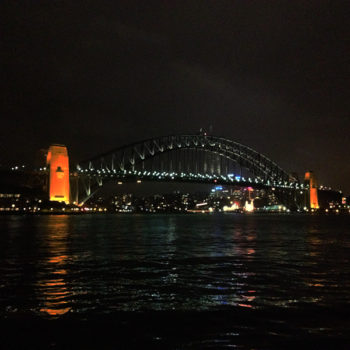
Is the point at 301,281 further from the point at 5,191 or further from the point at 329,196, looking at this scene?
the point at 329,196

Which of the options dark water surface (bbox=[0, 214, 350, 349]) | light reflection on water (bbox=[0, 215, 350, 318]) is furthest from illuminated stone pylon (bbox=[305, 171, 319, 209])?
dark water surface (bbox=[0, 214, 350, 349])

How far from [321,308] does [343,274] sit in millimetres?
4318

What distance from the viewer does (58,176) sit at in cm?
8362

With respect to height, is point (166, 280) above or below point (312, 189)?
below

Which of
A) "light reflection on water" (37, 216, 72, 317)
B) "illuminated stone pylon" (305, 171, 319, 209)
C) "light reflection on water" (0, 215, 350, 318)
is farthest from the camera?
"illuminated stone pylon" (305, 171, 319, 209)

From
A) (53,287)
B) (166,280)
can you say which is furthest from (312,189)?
(53,287)

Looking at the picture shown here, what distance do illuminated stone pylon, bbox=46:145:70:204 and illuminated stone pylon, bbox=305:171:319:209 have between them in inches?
2917

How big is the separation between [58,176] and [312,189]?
7832cm

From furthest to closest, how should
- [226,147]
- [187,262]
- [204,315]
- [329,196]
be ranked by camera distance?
[329,196] → [226,147] → [187,262] → [204,315]

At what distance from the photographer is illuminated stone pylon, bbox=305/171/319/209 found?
131212mm

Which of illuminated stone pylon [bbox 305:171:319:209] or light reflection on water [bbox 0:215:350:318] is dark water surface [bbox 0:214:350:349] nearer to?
light reflection on water [bbox 0:215:350:318]

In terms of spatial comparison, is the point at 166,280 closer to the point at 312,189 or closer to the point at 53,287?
the point at 53,287

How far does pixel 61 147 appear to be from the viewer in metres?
86.6

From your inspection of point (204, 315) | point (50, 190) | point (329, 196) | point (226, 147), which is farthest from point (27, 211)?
point (329, 196)
